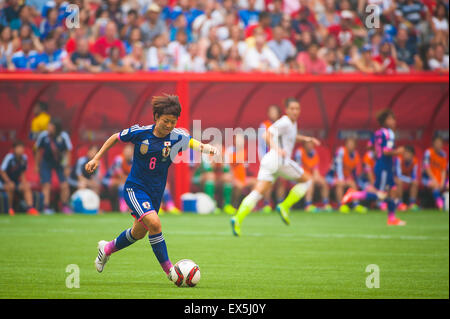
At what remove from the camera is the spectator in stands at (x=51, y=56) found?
59.2 feet

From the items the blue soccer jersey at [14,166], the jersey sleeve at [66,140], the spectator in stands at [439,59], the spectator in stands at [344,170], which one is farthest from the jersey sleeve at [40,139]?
the spectator in stands at [439,59]

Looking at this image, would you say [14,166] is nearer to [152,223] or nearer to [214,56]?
[214,56]

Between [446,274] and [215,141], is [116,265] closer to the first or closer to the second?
[446,274]

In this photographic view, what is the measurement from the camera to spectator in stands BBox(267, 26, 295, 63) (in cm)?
1998

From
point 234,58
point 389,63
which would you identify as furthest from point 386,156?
point 389,63

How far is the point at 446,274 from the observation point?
901 cm

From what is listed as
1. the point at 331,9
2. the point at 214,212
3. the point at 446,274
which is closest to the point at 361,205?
the point at 214,212

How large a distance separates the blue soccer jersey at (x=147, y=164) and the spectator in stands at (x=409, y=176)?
12.4m

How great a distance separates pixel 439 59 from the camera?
2092 cm

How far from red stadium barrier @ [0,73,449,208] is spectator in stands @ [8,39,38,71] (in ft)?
1.24

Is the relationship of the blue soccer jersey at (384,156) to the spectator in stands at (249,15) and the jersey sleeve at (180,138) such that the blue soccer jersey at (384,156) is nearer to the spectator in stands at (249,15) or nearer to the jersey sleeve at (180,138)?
the spectator in stands at (249,15)

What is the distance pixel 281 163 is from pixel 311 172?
6198 millimetres
